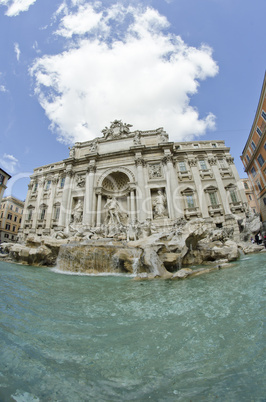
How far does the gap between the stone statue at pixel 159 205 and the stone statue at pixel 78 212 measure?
843cm

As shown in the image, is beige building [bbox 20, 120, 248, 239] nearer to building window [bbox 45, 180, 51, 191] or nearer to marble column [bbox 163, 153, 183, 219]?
marble column [bbox 163, 153, 183, 219]

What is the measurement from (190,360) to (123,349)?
70cm

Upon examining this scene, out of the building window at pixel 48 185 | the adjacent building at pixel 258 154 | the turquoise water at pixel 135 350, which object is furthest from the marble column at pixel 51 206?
the adjacent building at pixel 258 154

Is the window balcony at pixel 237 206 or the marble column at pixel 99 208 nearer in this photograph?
the window balcony at pixel 237 206

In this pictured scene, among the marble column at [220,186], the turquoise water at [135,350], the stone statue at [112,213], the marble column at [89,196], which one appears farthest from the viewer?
the marble column at [89,196]

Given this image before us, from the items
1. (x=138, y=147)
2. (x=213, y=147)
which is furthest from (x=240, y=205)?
(x=138, y=147)

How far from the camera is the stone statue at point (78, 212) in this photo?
19216 mm

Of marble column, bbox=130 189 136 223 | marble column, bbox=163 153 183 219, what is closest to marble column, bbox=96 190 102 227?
marble column, bbox=130 189 136 223

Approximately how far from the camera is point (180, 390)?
128 centimetres

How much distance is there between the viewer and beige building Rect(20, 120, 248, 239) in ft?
57.9

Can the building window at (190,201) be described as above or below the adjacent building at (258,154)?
below

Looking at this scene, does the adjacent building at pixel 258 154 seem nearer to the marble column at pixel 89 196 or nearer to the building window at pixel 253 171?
the building window at pixel 253 171

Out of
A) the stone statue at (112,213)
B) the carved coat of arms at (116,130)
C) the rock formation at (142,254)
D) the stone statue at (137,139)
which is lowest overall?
the rock formation at (142,254)

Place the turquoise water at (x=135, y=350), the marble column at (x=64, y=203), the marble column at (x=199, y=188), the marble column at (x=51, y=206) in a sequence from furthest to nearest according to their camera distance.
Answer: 1. the marble column at (x=51, y=206)
2. the marble column at (x=64, y=203)
3. the marble column at (x=199, y=188)
4. the turquoise water at (x=135, y=350)
